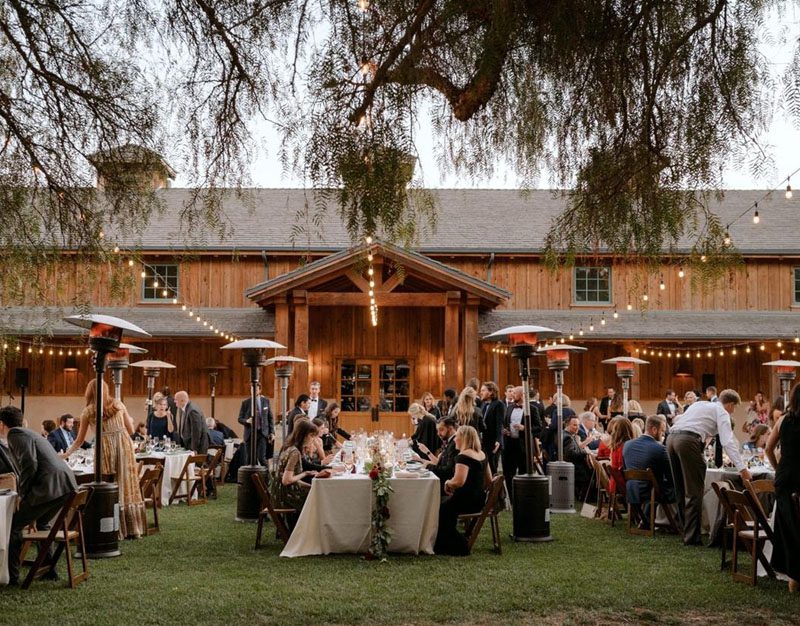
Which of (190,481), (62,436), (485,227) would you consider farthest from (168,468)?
(485,227)

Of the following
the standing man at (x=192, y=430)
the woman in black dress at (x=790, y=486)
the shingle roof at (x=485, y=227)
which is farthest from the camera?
the shingle roof at (x=485, y=227)

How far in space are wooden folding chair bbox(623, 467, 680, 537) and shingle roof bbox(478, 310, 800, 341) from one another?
966 cm

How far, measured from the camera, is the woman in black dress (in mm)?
6777

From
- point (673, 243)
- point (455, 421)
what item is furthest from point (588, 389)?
point (673, 243)

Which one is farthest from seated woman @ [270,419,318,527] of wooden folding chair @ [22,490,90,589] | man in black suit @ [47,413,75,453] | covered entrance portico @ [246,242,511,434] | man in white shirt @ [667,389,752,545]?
covered entrance portico @ [246,242,511,434]

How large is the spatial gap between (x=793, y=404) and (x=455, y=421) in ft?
13.9

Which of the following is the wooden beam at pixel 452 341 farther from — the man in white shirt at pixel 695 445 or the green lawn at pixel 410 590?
the green lawn at pixel 410 590

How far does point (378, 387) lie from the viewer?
21266 millimetres

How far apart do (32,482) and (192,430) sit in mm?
6897

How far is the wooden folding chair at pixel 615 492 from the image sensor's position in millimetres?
10414

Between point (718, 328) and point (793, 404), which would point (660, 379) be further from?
point (793, 404)

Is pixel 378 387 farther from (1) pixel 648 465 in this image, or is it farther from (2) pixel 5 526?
(2) pixel 5 526

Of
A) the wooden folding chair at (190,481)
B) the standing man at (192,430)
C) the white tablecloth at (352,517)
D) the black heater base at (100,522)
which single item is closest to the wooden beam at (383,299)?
the standing man at (192,430)

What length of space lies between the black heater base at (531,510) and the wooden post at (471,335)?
847 centimetres
